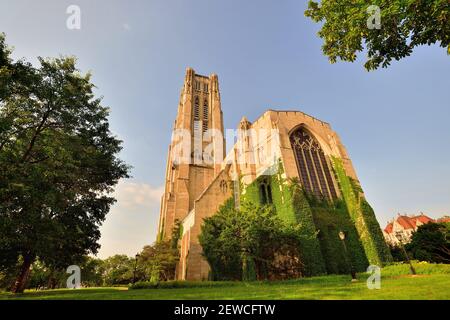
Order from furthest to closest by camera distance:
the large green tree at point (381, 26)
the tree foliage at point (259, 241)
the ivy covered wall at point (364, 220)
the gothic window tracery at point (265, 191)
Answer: the gothic window tracery at point (265, 191), the ivy covered wall at point (364, 220), the tree foliage at point (259, 241), the large green tree at point (381, 26)

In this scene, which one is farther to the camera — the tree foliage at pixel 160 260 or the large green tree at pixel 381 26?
the tree foliage at pixel 160 260

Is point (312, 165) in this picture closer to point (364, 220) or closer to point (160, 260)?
point (364, 220)

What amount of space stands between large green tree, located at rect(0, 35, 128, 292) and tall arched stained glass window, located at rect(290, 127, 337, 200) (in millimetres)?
17888

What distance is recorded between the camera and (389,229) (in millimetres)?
66875

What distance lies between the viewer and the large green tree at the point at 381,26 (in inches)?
256

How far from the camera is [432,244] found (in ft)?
87.3

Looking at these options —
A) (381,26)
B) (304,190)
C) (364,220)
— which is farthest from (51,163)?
(364,220)

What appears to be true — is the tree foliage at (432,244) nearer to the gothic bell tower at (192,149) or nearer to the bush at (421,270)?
the bush at (421,270)

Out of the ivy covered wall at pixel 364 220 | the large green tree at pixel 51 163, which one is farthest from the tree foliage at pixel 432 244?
the large green tree at pixel 51 163

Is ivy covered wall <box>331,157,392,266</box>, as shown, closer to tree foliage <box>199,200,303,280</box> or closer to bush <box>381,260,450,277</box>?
bush <box>381,260,450,277</box>

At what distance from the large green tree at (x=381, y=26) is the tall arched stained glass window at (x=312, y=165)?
17.0m

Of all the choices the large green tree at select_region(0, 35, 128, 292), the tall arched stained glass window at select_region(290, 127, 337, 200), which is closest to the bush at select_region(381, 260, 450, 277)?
the tall arched stained glass window at select_region(290, 127, 337, 200)

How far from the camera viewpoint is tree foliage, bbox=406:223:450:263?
999 inches

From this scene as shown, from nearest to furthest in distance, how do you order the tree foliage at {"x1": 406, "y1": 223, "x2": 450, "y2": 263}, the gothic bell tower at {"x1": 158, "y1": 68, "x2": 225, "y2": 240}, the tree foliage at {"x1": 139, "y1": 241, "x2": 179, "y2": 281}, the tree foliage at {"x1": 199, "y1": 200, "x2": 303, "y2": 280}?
the tree foliage at {"x1": 199, "y1": 200, "x2": 303, "y2": 280} < the tree foliage at {"x1": 406, "y1": 223, "x2": 450, "y2": 263} < the tree foliage at {"x1": 139, "y1": 241, "x2": 179, "y2": 281} < the gothic bell tower at {"x1": 158, "y1": 68, "x2": 225, "y2": 240}
